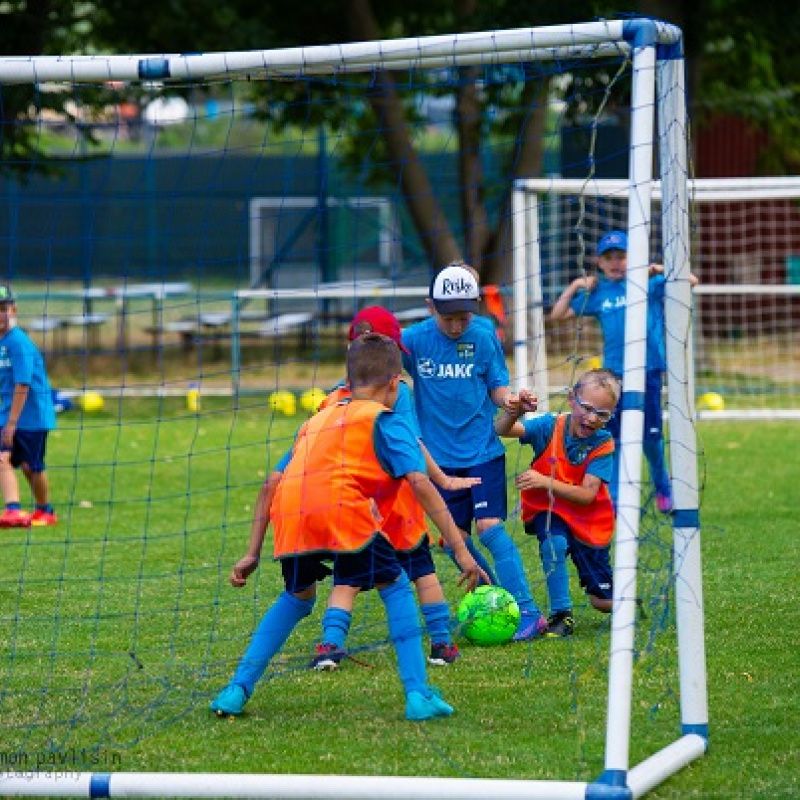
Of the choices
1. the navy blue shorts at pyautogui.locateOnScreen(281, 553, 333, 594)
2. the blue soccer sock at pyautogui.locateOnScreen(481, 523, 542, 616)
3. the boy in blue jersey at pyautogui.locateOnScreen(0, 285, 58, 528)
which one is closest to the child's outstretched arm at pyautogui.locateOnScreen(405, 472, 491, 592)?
the navy blue shorts at pyautogui.locateOnScreen(281, 553, 333, 594)

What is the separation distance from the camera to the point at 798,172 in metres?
25.8

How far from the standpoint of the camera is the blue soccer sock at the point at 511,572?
6.85 meters

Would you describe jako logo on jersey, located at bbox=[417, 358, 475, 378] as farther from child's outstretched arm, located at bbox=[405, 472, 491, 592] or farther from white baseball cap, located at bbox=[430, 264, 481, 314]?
child's outstretched arm, located at bbox=[405, 472, 491, 592]

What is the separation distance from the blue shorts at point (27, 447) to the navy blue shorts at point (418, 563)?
4981 mm

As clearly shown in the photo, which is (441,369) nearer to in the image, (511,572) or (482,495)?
(482,495)

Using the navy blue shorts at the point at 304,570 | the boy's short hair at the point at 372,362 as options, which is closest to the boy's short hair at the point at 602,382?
the boy's short hair at the point at 372,362

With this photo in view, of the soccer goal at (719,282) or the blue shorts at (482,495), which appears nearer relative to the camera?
the blue shorts at (482,495)

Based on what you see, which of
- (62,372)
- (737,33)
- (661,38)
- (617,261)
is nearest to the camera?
(661,38)

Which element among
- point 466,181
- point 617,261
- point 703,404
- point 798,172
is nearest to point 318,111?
point 466,181

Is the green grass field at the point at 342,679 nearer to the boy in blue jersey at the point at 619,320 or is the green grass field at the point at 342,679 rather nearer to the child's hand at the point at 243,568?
the child's hand at the point at 243,568

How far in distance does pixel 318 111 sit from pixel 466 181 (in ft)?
7.26

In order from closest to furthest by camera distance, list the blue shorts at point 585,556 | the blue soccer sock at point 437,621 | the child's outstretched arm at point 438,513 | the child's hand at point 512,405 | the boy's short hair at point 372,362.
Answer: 1. the child's outstretched arm at point 438,513
2. the boy's short hair at point 372,362
3. the blue soccer sock at point 437,621
4. the child's hand at point 512,405
5. the blue shorts at point 585,556

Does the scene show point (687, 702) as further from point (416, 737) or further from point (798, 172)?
point (798, 172)

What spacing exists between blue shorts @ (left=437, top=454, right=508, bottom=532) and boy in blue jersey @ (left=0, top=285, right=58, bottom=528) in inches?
161
